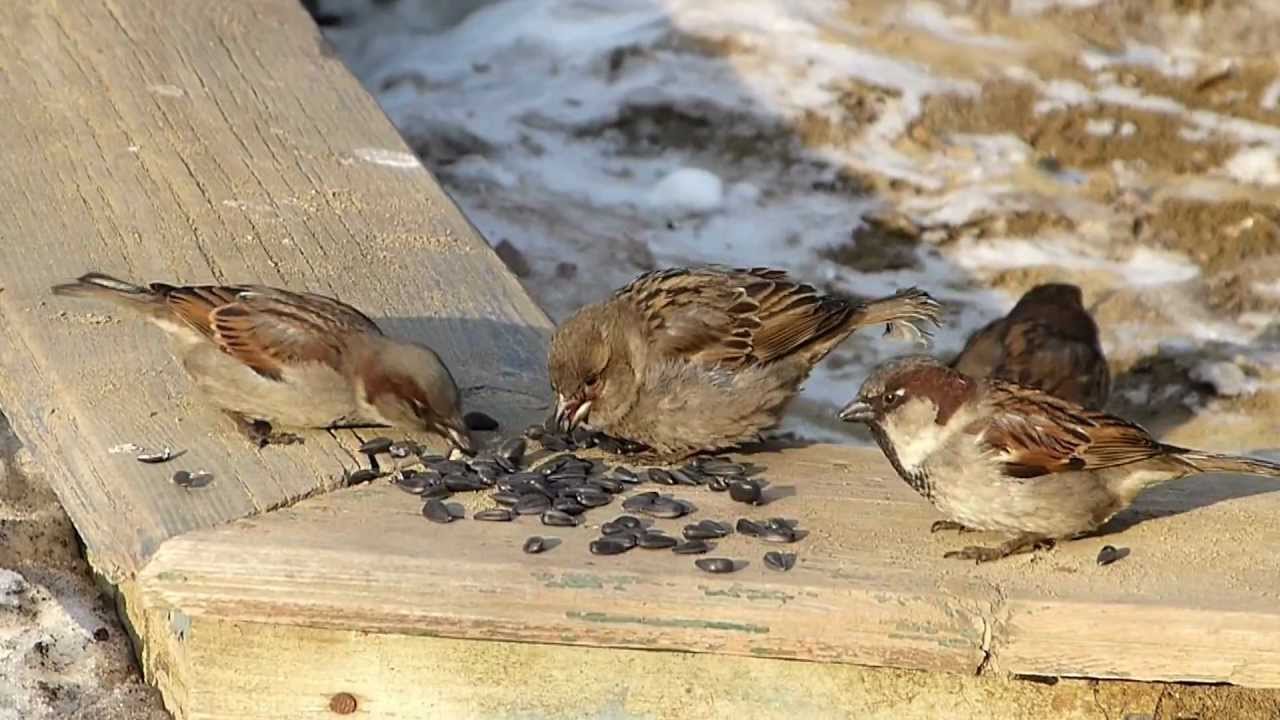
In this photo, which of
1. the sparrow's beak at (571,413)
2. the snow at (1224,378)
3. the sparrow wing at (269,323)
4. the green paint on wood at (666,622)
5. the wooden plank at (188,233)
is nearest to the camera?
the green paint on wood at (666,622)

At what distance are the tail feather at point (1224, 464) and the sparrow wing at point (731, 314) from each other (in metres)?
0.98

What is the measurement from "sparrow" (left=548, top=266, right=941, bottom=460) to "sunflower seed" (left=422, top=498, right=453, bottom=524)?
529mm

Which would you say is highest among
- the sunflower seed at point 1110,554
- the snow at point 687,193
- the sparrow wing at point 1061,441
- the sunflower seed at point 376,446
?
the sparrow wing at point 1061,441

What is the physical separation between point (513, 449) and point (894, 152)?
11.8ft

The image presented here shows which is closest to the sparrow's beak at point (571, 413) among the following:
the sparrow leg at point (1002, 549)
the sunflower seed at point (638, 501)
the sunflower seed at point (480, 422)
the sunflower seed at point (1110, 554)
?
the sunflower seed at point (480, 422)

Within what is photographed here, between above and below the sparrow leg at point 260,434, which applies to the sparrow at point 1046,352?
below

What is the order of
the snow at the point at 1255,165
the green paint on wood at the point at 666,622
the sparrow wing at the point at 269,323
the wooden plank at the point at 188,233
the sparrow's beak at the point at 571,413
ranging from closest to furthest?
the green paint on wood at the point at 666,622 → the wooden plank at the point at 188,233 → the sparrow wing at the point at 269,323 → the sparrow's beak at the point at 571,413 → the snow at the point at 1255,165

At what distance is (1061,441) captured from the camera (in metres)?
3.48

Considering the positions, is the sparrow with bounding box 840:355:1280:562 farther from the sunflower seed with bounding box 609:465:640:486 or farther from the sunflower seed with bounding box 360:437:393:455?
the sunflower seed with bounding box 360:437:393:455

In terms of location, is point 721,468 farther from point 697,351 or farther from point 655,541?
point 655,541

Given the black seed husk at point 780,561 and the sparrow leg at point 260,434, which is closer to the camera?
the black seed husk at point 780,561

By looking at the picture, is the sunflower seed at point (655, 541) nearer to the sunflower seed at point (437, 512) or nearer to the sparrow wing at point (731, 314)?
the sunflower seed at point (437, 512)

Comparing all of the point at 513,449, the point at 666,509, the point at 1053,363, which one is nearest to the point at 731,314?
the point at 513,449

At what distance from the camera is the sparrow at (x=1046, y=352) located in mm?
5281
